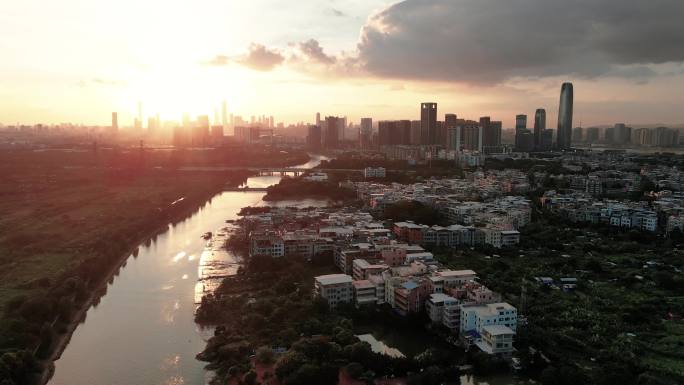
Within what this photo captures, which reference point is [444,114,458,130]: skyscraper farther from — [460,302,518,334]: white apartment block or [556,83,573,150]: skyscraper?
[460,302,518,334]: white apartment block

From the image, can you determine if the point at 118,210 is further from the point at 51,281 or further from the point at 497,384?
the point at 497,384

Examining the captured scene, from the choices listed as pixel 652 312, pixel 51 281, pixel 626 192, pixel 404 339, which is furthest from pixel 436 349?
pixel 626 192

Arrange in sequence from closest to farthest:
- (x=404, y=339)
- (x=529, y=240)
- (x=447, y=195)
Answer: (x=404, y=339) → (x=529, y=240) → (x=447, y=195)

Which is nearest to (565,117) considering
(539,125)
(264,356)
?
(539,125)

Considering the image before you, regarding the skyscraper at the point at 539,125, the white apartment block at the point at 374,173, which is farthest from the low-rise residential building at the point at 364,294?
the skyscraper at the point at 539,125

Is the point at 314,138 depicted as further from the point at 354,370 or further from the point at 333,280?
the point at 354,370

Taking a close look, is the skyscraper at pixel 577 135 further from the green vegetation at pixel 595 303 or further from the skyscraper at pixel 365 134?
the green vegetation at pixel 595 303
